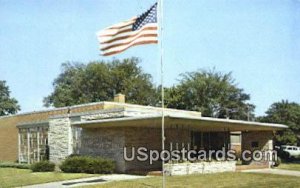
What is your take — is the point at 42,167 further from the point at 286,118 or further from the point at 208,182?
the point at 286,118

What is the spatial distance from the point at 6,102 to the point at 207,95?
4419 cm

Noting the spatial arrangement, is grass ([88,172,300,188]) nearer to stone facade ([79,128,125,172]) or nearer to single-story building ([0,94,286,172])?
single-story building ([0,94,286,172])

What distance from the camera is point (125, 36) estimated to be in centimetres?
1725

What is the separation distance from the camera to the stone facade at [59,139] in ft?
107

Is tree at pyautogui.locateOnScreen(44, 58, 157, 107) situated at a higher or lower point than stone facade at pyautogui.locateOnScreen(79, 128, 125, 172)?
higher

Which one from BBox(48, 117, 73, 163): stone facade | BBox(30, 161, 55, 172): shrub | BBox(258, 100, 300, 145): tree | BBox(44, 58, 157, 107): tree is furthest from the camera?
BBox(44, 58, 157, 107): tree

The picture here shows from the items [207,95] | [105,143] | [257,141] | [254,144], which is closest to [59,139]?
[105,143]

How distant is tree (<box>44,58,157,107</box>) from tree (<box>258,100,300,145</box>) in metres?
18.5

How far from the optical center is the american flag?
674 inches

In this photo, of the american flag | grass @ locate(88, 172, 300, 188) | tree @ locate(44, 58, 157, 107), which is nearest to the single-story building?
grass @ locate(88, 172, 300, 188)

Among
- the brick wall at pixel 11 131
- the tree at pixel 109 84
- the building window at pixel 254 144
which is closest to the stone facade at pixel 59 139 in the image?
the brick wall at pixel 11 131

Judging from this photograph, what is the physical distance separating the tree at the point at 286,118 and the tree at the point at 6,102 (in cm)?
4899

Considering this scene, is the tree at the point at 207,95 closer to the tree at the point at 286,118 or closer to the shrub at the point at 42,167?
the tree at the point at 286,118

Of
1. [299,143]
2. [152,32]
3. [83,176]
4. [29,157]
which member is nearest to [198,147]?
[83,176]
